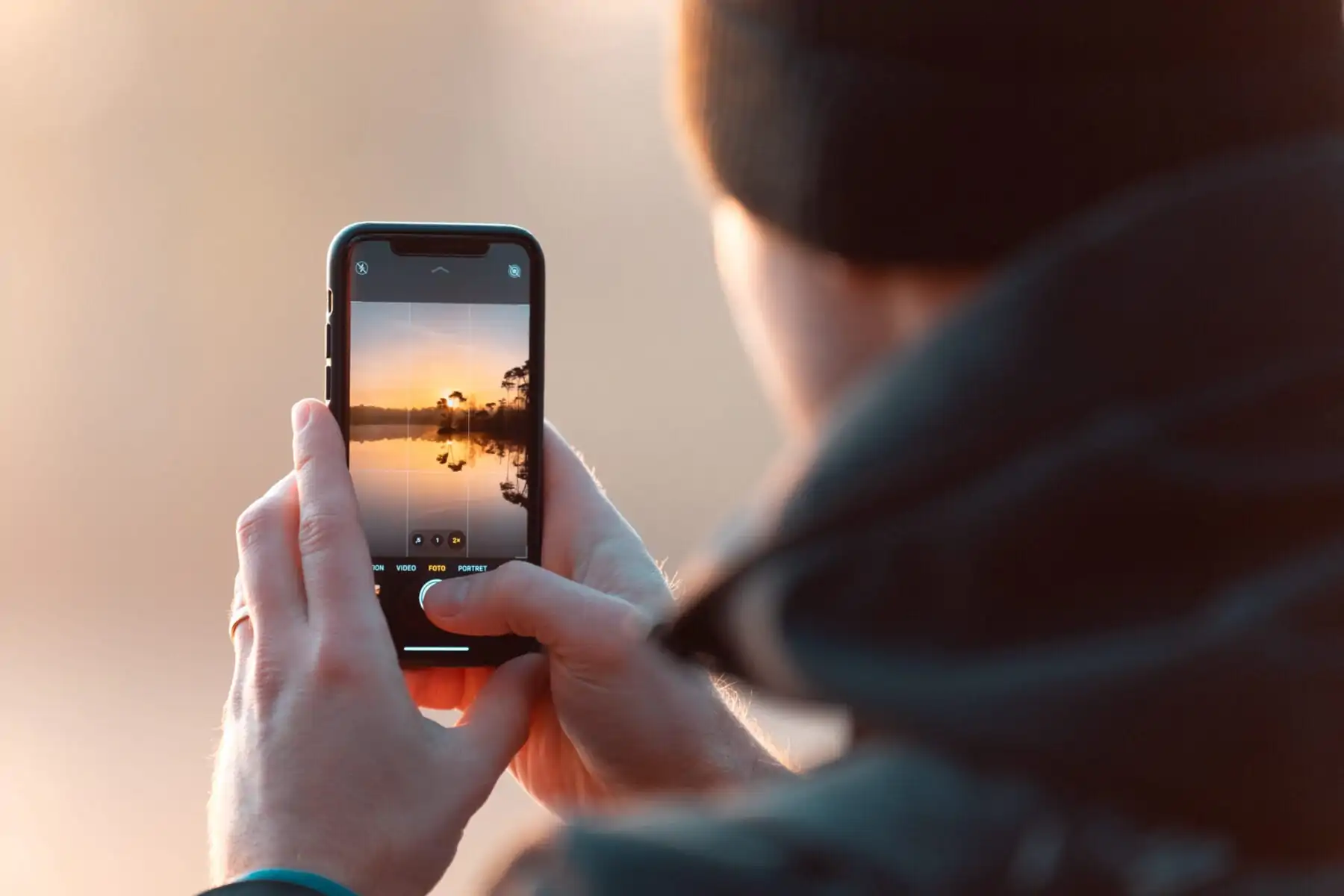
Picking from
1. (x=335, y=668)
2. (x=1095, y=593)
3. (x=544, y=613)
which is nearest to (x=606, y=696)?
(x=544, y=613)

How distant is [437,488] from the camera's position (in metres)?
0.80

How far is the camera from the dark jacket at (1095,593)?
30cm

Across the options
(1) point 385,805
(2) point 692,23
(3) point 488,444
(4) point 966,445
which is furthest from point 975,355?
(3) point 488,444

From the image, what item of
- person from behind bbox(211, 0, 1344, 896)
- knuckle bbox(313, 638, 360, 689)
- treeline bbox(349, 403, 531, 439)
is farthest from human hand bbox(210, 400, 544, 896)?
person from behind bbox(211, 0, 1344, 896)

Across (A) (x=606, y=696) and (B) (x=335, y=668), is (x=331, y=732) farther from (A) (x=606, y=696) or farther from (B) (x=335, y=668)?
(A) (x=606, y=696)

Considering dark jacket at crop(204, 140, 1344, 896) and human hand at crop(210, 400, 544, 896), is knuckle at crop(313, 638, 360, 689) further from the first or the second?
dark jacket at crop(204, 140, 1344, 896)

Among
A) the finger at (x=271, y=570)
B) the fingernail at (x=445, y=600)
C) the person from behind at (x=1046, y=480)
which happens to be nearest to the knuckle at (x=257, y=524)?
the finger at (x=271, y=570)

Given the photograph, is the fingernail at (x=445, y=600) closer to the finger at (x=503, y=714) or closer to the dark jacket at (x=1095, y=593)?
the finger at (x=503, y=714)

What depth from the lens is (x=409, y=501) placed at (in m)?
0.80

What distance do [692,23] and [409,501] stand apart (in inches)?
18.6

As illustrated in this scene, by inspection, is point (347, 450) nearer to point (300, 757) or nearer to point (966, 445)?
point (300, 757)

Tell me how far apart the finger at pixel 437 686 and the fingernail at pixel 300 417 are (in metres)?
0.17

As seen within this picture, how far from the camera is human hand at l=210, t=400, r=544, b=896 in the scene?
22.6 inches

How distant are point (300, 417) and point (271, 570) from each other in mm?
114
